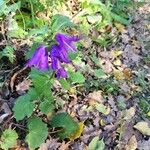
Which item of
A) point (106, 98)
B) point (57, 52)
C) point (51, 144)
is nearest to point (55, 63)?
point (57, 52)

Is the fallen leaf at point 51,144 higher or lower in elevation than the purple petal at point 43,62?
lower

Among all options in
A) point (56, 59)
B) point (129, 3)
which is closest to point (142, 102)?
point (56, 59)

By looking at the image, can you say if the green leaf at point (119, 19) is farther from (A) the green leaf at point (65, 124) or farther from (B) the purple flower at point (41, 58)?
(B) the purple flower at point (41, 58)

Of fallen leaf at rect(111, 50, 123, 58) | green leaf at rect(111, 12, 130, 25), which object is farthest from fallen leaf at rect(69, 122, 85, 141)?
green leaf at rect(111, 12, 130, 25)

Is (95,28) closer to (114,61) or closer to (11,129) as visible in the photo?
(114,61)

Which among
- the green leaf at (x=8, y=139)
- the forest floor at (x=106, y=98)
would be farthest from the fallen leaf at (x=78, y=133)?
the green leaf at (x=8, y=139)

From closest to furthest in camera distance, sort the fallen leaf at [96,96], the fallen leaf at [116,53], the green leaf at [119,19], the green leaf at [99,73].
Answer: the fallen leaf at [96,96] → the green leaf at [99,73] → the fallen leaf at [116,53] → the green leaf at [119,19]
